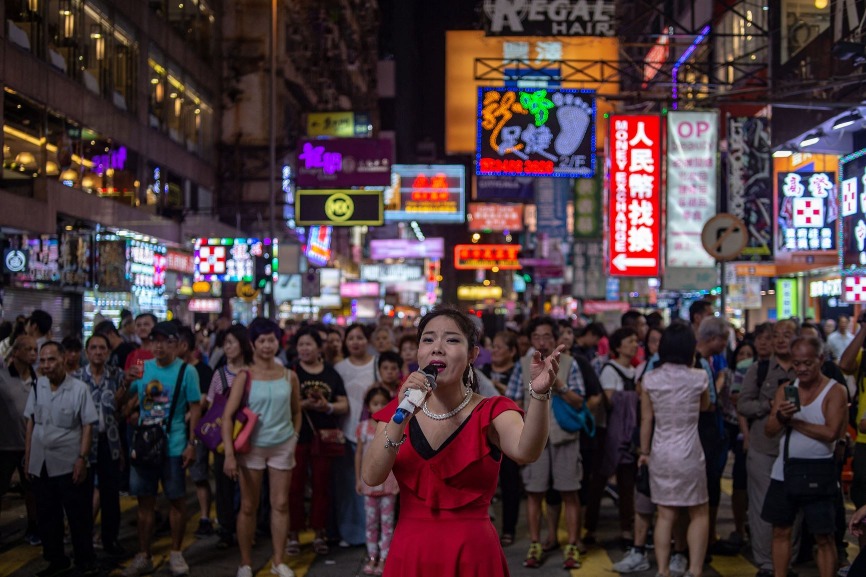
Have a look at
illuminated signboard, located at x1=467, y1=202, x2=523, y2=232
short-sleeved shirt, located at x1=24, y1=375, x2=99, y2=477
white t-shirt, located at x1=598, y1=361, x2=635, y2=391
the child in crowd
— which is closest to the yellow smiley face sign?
white t-shirt, located at x1=598, y1=361, x2=635, y2=391

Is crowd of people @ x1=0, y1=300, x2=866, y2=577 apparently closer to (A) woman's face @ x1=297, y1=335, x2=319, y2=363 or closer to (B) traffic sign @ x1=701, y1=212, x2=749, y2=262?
(A) woman's face @ x1=297, y1=335, x2=319, y2=363

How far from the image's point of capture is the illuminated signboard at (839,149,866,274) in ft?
51.7

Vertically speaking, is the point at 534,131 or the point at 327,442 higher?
the point at 534,131

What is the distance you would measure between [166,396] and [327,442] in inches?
62.4

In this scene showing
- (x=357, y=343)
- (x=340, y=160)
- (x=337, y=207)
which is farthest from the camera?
(x=340, y=160)

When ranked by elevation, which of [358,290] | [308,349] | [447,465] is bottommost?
[447,465]

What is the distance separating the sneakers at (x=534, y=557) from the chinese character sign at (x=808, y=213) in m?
15.5

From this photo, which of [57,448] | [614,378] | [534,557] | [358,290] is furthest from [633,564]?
[358,290]

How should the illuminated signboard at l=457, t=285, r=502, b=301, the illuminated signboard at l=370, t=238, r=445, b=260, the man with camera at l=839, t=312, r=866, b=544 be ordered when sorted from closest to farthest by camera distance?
the man with camera at l=839, t=312, r=866, b=544 → the illuminated signboard at l=370, t=238, r=445, b=260 → the illuminated signboard at l=457, t=285, r=502, b=301

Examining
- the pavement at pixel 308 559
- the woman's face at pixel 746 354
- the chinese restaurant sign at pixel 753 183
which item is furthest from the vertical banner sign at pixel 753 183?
the pavement at pixel 308 559

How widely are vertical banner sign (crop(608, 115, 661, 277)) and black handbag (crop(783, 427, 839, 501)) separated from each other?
43.7ft

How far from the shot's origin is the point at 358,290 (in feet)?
159

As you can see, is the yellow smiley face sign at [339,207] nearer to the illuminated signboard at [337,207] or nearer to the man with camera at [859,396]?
the illuminated signboard at [337,207]

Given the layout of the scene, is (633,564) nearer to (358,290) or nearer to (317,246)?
(317,246)
